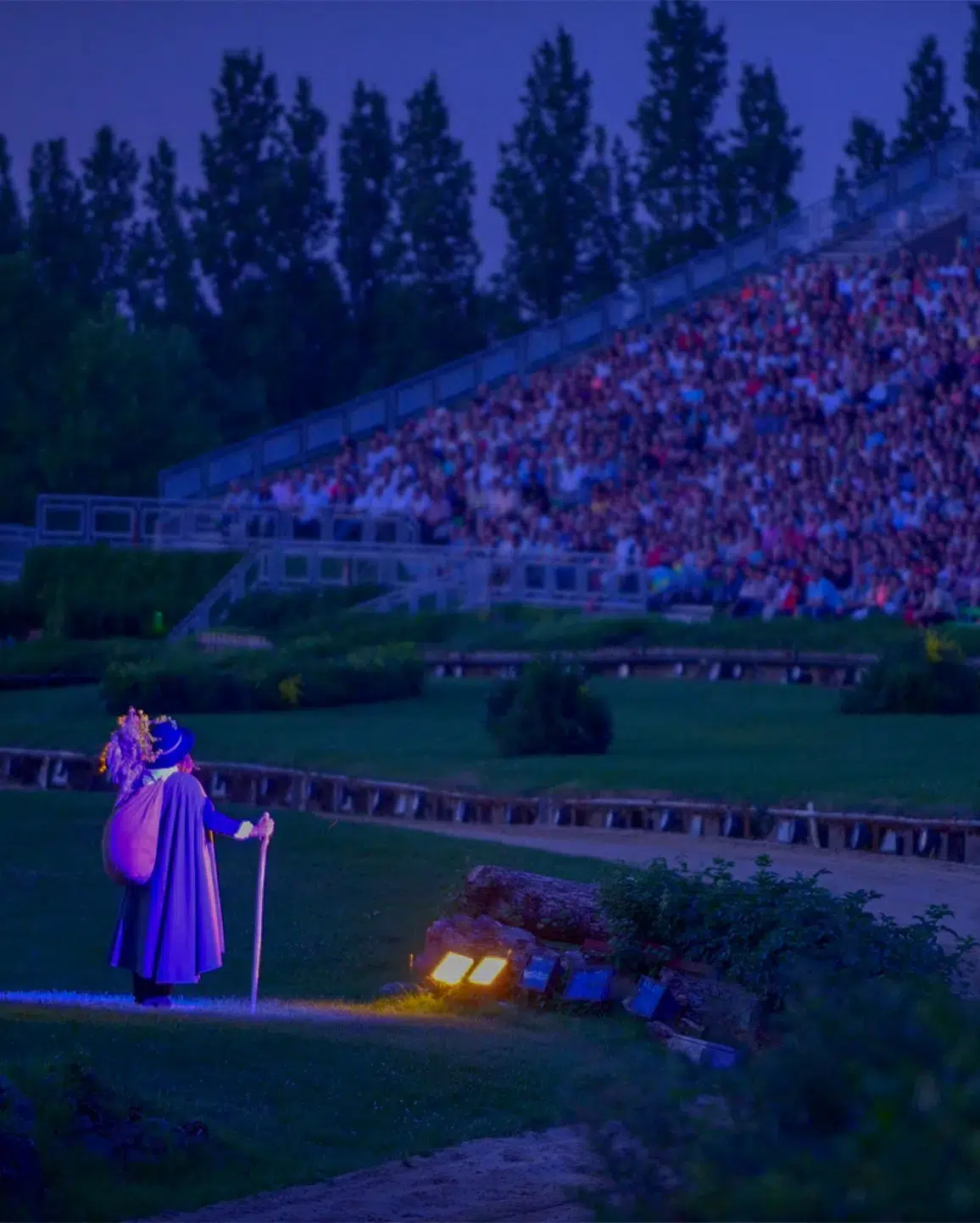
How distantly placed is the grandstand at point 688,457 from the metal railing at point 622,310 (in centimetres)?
5

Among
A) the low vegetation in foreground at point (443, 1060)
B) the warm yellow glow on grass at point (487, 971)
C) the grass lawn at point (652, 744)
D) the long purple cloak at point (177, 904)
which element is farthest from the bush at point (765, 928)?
the grass lawn at point (652, 744)

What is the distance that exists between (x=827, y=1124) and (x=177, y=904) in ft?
21.6

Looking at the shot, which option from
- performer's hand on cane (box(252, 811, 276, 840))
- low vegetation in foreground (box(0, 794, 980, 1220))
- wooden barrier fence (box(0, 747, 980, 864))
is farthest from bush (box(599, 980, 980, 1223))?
wooden barrier fence (box(0, 747, 980, 864))

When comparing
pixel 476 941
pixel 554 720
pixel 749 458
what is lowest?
pixel 476 941

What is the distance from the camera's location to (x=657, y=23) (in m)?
65.1

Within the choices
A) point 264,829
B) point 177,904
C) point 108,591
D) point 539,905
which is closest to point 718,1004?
point 539,905

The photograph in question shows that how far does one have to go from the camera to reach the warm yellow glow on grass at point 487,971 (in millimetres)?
13070

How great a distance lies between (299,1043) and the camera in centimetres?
1116

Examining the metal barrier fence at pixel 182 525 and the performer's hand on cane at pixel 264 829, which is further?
the metal barrier fence at pixel 182 525

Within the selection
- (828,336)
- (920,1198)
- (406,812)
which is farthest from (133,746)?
(828,336)

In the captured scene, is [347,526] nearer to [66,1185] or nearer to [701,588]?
[701,588]

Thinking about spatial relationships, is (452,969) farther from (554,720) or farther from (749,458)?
(749,458)

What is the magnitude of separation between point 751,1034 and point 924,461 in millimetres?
21589

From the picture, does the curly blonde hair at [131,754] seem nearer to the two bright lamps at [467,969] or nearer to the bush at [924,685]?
the two bright lamps at [467,969]
